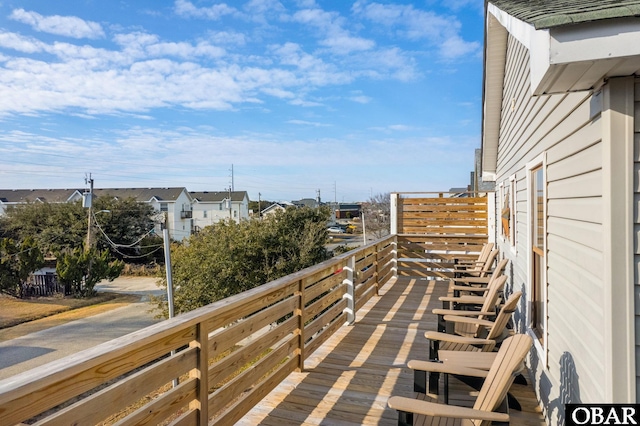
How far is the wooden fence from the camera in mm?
9711

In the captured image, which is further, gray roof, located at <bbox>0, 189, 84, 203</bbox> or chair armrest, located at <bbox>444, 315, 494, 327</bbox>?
gray roof, located at <bbox>0, 189, 84, 203</bbox>

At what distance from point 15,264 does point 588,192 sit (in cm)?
2395

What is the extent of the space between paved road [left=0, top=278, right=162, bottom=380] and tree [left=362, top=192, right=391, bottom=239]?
18621 millimetres

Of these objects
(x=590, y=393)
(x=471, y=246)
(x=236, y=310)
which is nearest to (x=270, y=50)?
(x=471, y=246)

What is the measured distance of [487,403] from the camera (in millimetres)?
2115

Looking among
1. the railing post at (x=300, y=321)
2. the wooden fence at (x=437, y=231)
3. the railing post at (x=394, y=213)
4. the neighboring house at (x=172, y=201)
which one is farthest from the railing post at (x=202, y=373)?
the neighboring house at (x=172, y=201)

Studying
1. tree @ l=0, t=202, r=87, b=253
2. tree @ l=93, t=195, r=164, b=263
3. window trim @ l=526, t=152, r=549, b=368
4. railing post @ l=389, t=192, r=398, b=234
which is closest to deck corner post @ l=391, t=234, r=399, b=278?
railing post @ l=389, t=192, r=398, b=234

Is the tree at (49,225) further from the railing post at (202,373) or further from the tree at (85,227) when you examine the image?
the railing post at (202,373)

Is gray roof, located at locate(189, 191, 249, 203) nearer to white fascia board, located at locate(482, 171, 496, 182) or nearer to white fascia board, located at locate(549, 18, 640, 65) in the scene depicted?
white fascia board, located at locate(482, 171, 496, 182)

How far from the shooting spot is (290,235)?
14531 mm

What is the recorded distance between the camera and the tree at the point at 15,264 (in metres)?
19.5

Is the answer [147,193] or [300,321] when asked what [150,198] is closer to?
[147,193]

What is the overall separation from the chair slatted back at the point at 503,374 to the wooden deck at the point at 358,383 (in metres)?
0.90

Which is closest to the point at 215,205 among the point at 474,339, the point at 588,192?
the point at 474,339
